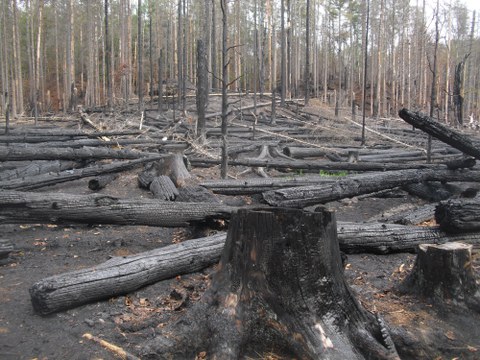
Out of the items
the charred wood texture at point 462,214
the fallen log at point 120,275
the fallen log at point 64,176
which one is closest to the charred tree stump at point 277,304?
the fallen log at point 120,275

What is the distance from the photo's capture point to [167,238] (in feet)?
22.2

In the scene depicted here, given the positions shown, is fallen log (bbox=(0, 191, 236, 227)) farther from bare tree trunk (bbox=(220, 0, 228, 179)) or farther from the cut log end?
bare tree trunk (bbox=(220, 0, 228, 179))

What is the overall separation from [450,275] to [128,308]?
10.3ft

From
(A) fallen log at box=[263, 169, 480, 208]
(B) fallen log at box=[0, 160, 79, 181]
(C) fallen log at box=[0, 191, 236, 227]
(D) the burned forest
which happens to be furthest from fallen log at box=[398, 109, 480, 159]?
(B) fallen log at box=[0, 160, 79, 181]

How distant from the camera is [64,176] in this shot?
32.1 ft

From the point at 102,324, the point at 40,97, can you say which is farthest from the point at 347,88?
the point at 102,324

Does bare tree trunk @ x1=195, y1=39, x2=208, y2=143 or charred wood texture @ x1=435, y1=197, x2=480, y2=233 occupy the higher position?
bare tree trunk @ x1=195, y1=39, x2=208, y2=143

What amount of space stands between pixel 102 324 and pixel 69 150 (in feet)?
25.1

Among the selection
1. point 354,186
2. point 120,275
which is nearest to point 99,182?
point 354,186

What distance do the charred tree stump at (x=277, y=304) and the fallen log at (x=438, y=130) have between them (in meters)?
4.04

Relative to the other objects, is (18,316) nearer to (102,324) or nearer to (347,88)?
(102,324)

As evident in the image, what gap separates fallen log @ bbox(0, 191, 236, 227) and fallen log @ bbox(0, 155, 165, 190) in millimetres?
2808

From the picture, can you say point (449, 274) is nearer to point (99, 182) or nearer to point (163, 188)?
point (163, 188)

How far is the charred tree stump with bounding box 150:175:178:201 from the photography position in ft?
27.1
